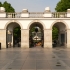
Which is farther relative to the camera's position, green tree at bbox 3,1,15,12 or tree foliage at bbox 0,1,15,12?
tree foliage at bbox 0,1,15,12

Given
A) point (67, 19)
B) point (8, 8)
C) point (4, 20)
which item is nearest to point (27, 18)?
point (4, 20)

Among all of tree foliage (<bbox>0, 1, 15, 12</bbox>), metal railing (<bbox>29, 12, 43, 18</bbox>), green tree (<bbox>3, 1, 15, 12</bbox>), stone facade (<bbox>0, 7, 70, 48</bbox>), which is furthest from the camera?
tree foliage (<bbox>0, 1, 15, 12</bbox>)

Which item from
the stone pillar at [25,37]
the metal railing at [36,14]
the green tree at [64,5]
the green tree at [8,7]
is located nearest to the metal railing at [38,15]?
the metal railing at [36,14]

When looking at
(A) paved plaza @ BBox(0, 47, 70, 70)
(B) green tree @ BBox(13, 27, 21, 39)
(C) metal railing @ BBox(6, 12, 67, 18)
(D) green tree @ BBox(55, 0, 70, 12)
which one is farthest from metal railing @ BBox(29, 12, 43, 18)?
(B) green tree @ BBox(13, 27, 21, 39)

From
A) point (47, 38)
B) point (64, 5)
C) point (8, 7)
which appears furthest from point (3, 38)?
point (8, 7)

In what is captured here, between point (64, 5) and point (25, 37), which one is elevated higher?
point (64, 5)

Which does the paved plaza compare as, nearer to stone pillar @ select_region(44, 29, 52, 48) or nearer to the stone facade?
stone pillar @ select_region(44, 29, 52, 48)

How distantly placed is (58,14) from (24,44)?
7.86 metres

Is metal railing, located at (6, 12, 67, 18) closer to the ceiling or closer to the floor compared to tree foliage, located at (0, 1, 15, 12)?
closer to the floor

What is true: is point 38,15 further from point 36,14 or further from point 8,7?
point 8,7

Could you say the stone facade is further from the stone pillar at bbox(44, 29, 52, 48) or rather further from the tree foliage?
the tree foliage

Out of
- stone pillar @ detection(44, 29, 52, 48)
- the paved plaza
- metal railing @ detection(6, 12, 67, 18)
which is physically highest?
metal railing @ detection(6, 12, 67, 18)

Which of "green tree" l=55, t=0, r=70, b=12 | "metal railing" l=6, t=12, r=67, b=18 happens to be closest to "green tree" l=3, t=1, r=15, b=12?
"green tree" l=55, t=0, r=70, b=12

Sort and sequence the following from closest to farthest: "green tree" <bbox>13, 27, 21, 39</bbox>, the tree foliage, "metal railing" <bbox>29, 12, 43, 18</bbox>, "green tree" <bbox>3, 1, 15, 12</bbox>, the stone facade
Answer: the stone facade
"metal railing" <bbox>29, 12, 43, 18</bbox>
"green tree" <bbox>13, 27, 21, 39</bbox>
"green tree" <bbox>3, 1, 15, 12</bbox>
the tree foliage
